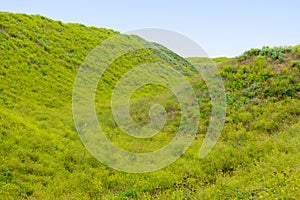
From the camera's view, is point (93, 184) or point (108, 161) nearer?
point (93, 184)

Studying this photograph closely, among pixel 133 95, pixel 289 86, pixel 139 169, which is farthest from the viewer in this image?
pixel 133 95

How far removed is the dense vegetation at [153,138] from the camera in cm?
1107

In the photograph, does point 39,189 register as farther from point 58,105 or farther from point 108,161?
point 58,105

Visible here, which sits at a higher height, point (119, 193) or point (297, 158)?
point (297, 158)

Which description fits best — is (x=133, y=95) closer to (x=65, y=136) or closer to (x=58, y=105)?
(x=58, y=105)

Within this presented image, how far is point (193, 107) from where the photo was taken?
749 inches

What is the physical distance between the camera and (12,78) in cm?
2170

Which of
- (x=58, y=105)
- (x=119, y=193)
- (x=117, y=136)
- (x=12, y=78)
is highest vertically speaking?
(x=12, y=78)

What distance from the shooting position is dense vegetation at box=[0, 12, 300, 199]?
1107 centimetres

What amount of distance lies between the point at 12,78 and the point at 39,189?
1274 centimetres

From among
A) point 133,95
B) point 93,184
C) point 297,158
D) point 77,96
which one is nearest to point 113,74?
point 133,95

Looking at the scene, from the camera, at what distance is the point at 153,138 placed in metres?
16.9

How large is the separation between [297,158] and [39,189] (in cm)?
954

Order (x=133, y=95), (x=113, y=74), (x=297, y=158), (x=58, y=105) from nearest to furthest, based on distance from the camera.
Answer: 1. (x=297, y=158)
2. (x=58, y=105)
3. (x=133, y=95)
4. (x=113, y=74)
